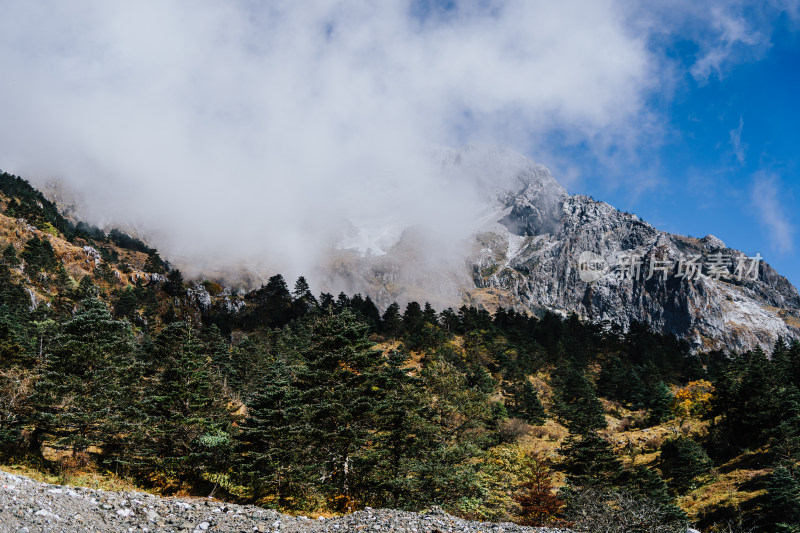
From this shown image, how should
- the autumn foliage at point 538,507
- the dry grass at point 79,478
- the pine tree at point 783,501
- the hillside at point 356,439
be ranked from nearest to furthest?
the dry grass at point 79,478, the hillside at point 356,439, the pine tree at point 783,501, the autumn foliage at point 538,507

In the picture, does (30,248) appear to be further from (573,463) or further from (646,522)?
(646,522)

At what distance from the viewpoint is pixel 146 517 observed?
1273cm

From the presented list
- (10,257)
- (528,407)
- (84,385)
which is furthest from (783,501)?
(10,257)

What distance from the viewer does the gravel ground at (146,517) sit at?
429 inches

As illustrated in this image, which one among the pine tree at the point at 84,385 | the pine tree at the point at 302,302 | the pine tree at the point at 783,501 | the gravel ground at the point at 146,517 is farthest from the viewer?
the pine tree at the point at 302,302

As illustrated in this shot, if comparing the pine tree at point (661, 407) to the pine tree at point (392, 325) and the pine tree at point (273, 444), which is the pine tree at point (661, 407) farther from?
the pine tree at point (273, 444)

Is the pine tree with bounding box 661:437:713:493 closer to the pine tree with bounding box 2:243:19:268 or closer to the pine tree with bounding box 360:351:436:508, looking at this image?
the pine tree with bounding box 360:351:436:508

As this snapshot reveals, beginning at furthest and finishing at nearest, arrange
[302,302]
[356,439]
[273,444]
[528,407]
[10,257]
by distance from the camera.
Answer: [302,302] < [10,257] < [528,407] < [273,444] < [356,439]

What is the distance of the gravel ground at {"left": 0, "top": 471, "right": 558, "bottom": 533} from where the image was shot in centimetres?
1090

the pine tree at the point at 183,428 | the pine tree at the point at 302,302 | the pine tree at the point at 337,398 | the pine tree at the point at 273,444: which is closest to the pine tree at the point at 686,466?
the pine tree at the point at 337,398

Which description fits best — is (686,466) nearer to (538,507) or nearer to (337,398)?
(538,507)

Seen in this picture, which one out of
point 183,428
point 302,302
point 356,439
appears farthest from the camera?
point 302,302

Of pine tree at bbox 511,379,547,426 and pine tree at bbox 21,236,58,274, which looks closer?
pine tree at bbox 511,379,547,426

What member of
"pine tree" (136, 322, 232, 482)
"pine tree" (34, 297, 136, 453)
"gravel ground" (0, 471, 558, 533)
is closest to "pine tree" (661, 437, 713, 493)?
"gravel ground" (0, 471, 558, 533)
